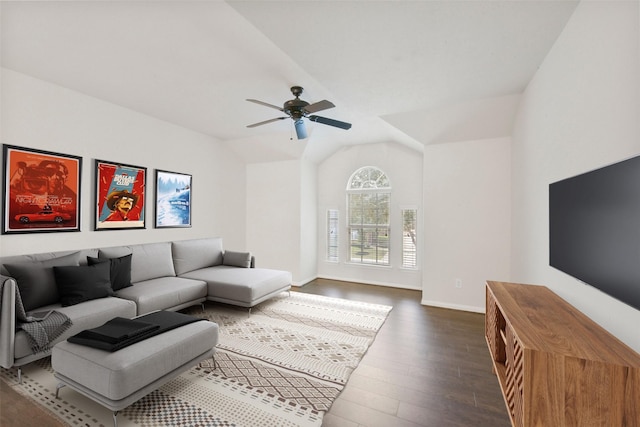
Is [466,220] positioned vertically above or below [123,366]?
above

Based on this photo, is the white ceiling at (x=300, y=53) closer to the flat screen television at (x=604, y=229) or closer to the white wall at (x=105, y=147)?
the white wall at (x=105, y=147)

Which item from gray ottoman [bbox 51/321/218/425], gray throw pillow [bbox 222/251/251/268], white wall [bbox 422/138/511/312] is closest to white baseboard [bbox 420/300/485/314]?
white wall [bbox 422/138/511/312]

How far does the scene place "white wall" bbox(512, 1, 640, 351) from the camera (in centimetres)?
127

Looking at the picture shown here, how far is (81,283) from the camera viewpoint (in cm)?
266

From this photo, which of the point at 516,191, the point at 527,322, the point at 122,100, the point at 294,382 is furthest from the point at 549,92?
the point at 122,100

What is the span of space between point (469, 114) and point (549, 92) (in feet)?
4.24

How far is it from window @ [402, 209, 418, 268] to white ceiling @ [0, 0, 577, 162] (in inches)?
65.9

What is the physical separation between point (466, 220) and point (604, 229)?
2.76 meters

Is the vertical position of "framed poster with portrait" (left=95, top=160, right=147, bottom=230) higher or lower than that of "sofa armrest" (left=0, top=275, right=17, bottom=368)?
higher

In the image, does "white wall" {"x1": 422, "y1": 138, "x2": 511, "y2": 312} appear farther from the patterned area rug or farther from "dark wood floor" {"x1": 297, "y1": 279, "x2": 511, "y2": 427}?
the patterned area rug

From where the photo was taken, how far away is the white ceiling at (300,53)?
6.27 ft

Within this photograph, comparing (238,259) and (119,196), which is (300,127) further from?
(119,196)

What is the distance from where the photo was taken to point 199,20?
2.04 m

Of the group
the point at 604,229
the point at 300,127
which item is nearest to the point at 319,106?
the point at 300,127
